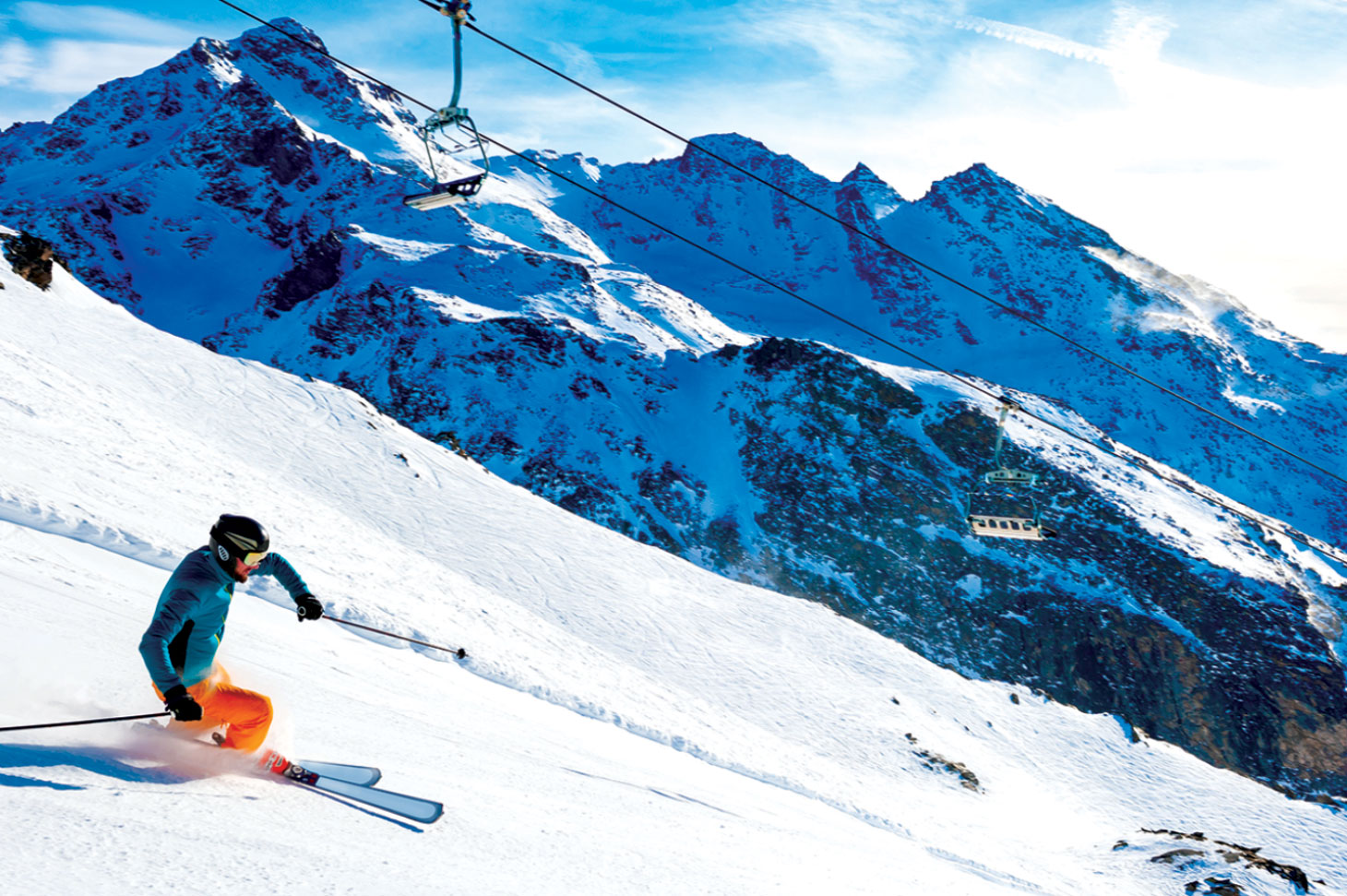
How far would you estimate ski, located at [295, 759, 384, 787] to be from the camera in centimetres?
489

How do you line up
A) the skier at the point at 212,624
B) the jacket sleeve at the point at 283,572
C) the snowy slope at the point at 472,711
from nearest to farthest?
1. the snowy slope at the point at 472,711
2. the skier at the point at 212,624
3. the jacket sleeve at the point at 283,572

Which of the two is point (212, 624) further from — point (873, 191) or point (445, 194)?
point (873, 191)

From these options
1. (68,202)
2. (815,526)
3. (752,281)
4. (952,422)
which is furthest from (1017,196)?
(68,202)

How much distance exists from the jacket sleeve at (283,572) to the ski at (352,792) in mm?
1088

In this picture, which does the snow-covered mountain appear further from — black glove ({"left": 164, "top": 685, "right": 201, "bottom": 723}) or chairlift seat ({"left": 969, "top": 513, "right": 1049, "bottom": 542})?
chairlift seat ({"left": 969, "top": 513, "right": 1049, "bottom": 542})

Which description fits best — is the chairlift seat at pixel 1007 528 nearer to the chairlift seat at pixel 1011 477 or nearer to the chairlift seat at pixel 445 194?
the chairlift seat at pixel 1011 477

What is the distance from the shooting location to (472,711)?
331 inches

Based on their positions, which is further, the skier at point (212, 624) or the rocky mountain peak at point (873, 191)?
the rocky mountain peak at point (873, 191)

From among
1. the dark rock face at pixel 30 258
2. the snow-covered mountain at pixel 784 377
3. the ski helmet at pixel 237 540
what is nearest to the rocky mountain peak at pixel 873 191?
the snow-covered mountain at pixel 784 377

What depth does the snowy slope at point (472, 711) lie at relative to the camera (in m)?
4.11

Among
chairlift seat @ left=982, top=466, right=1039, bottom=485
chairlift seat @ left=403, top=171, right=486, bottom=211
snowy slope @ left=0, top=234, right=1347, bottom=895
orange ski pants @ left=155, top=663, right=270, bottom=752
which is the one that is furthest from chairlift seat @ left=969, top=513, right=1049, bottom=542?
orange ski pants @ left=155, top=663, right=270, bottom=752

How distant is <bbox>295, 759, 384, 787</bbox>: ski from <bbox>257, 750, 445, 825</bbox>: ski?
7 centimetres

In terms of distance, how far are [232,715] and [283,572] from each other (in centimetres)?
106

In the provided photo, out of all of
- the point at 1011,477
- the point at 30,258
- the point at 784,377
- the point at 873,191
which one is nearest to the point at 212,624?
the point at 1011,477
